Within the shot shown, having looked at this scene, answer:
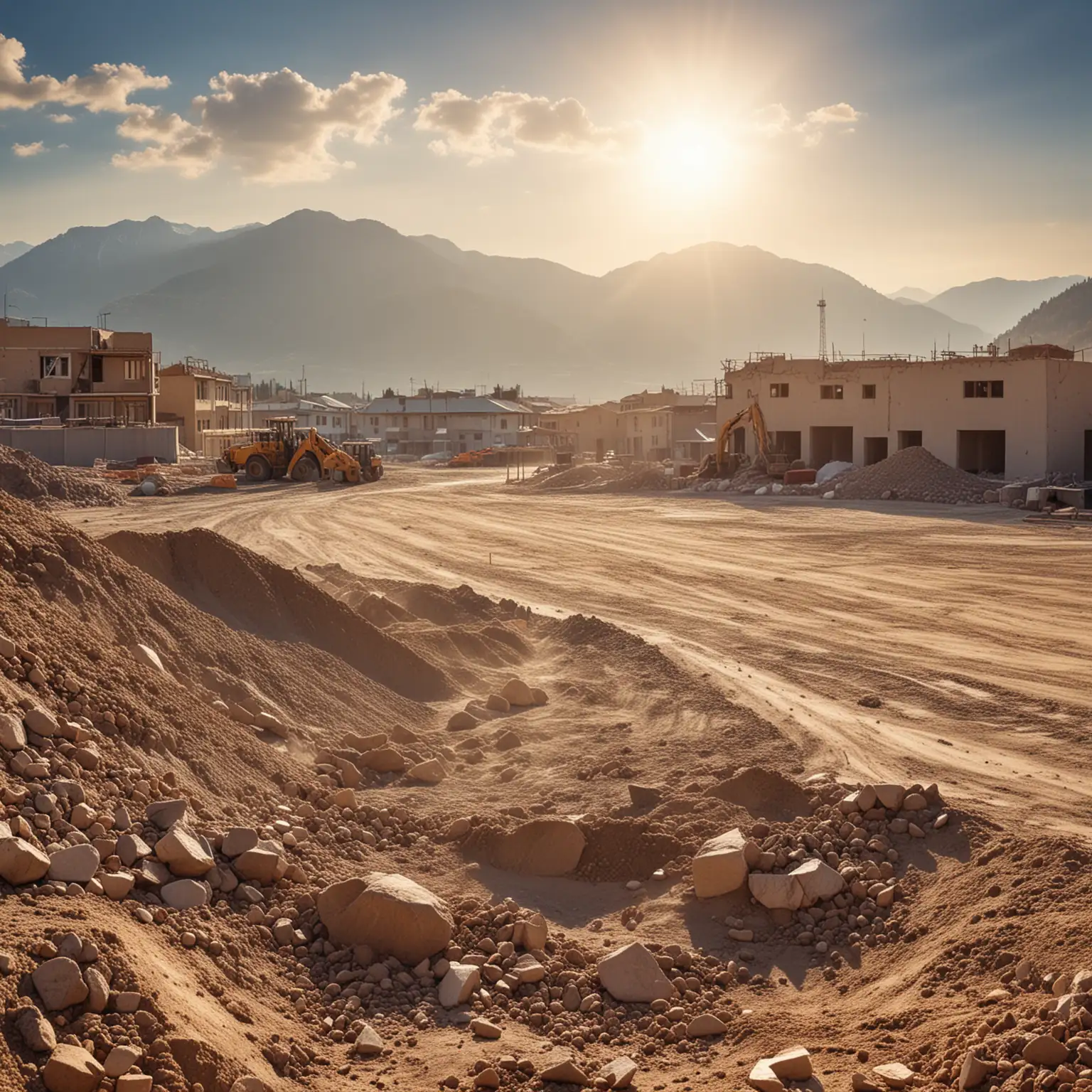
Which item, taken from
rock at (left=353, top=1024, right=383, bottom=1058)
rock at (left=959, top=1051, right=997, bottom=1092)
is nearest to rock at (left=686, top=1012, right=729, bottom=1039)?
rock at (left=959, top=1051, right=997, bottom=1092)

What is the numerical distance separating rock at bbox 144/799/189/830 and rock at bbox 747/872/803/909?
12.9 feet

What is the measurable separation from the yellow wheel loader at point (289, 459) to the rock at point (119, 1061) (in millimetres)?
49522

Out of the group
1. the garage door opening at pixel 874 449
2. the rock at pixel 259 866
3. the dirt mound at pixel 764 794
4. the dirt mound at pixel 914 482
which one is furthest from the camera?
the garage door opening at pixel 874 449

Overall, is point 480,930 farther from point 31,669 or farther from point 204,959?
point 31,669

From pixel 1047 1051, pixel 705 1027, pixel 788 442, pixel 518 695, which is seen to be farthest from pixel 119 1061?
pixel 788 442

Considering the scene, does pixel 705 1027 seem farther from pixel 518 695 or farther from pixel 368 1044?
pixel 518 695

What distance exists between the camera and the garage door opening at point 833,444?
58.3 meters

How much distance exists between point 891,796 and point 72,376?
234 ft

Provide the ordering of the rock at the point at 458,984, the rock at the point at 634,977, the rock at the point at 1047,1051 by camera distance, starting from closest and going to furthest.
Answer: the rock at the point at 1047,1051
the rock at the point at 458,984
the rock at the point at 634,977

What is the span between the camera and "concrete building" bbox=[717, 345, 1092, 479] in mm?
48094

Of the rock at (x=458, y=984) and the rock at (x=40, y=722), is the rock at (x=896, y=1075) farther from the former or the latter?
the rock at (x=40, y=722)

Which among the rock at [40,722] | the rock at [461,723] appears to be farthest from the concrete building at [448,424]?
the rock at [40,722]

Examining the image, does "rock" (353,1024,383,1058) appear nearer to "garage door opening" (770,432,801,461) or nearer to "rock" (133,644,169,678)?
"rock" (133,644,169,678)

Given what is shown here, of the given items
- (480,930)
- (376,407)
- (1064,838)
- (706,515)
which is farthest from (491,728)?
(376,407)
